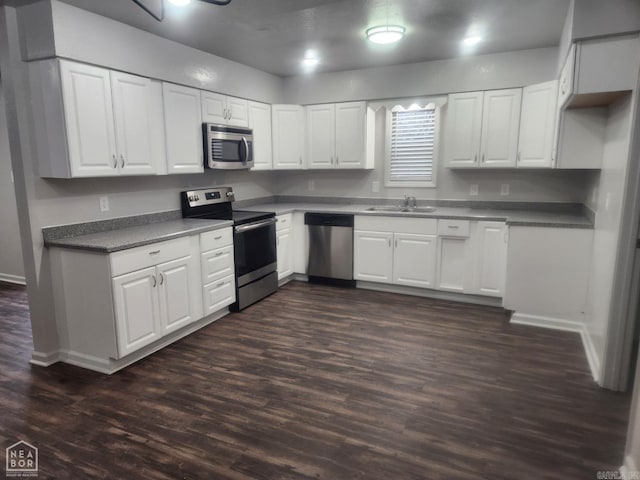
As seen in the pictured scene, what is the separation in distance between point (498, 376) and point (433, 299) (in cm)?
167

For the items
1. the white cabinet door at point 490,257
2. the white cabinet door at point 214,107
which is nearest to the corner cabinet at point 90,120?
the white cabinet door at point 214,107

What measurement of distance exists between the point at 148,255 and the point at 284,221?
6.63ft

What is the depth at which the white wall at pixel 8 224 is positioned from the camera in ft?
15.4

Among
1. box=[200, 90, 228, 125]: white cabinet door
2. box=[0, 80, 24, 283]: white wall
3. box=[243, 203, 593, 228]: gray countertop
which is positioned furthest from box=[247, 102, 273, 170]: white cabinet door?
box=[0, 80, 24, 283]: white wall

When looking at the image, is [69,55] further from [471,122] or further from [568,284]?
[568,284]

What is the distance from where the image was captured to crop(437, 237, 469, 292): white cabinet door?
4164mm

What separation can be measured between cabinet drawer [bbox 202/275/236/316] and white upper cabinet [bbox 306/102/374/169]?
2005 millimetres

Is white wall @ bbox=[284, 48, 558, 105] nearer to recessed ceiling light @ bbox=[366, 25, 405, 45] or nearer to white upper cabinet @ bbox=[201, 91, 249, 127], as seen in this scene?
white upper cabinet @ bbox=[201, 91, 249, 127]

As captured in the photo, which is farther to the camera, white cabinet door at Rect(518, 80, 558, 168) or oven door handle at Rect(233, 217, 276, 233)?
oven door handle at Rect(233, 217, 276, 233)

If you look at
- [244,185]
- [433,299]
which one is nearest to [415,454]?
A: [433,299]

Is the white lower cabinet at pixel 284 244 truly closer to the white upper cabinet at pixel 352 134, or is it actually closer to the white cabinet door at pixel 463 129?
the white upper cabinet at pixel 352 134

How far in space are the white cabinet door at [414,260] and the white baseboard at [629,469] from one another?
2575mm

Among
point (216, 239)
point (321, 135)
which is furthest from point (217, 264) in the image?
point (321, 135)

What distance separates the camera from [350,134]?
4.87 metres
